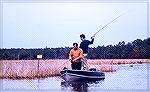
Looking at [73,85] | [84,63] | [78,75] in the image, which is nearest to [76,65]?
[78,75]

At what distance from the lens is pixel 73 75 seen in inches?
709

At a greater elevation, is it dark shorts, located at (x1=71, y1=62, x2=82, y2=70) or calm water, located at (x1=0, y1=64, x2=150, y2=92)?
dark shorts, located at (x1=71, y1=62, x2=82, y2=70)

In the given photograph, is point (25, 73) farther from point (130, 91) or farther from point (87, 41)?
point (130, 91)

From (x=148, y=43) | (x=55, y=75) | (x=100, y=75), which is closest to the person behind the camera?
(x=100, y=75)

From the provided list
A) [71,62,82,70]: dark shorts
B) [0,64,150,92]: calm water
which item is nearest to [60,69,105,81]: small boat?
[71,62,82,70]: dark shorts

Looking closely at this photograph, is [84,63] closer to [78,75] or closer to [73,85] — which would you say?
[78,75]

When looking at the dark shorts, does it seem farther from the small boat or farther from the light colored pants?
the light colored pants

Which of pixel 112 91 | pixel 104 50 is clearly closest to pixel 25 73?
pixel 112 91

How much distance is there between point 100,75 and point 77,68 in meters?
2.36

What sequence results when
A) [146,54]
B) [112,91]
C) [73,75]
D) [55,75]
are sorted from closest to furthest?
[112,91] < [73,75] < [55,75] < [146,54]

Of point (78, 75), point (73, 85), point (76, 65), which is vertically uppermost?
point (76, 65)

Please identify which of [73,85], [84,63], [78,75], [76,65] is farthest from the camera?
[84,63]

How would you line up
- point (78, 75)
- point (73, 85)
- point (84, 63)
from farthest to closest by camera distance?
point (84, 63), point (78, 75), point (73, 85)

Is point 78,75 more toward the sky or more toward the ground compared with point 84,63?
more toward the ground
